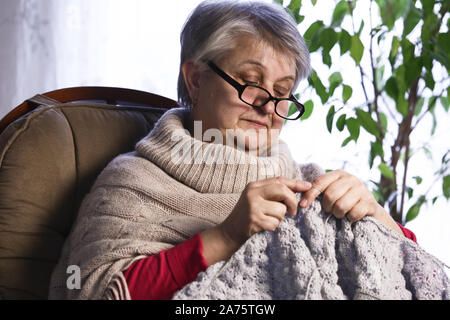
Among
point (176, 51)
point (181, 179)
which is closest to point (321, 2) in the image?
point (176, 51)

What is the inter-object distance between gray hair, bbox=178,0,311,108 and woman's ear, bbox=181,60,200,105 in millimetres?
21

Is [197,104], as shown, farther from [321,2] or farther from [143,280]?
[321,2]

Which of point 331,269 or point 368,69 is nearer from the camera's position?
point 331,269

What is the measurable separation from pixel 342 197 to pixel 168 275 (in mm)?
336

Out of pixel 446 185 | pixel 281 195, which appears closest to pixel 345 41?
pixel 446 185

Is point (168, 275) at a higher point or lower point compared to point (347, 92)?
lower

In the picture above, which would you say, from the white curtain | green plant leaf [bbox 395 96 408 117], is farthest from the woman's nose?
the white curtain

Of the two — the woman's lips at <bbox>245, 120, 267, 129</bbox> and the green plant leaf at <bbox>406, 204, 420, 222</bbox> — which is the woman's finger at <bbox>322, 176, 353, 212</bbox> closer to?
the woman's lips at <bbox>245, 120, 267, 129</bbox>

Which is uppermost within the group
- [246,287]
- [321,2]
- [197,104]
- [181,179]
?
[321,2]

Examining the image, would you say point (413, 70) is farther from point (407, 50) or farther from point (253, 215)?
point (253, 215)

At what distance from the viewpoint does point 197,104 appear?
1142 mm

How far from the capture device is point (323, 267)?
812 mm
